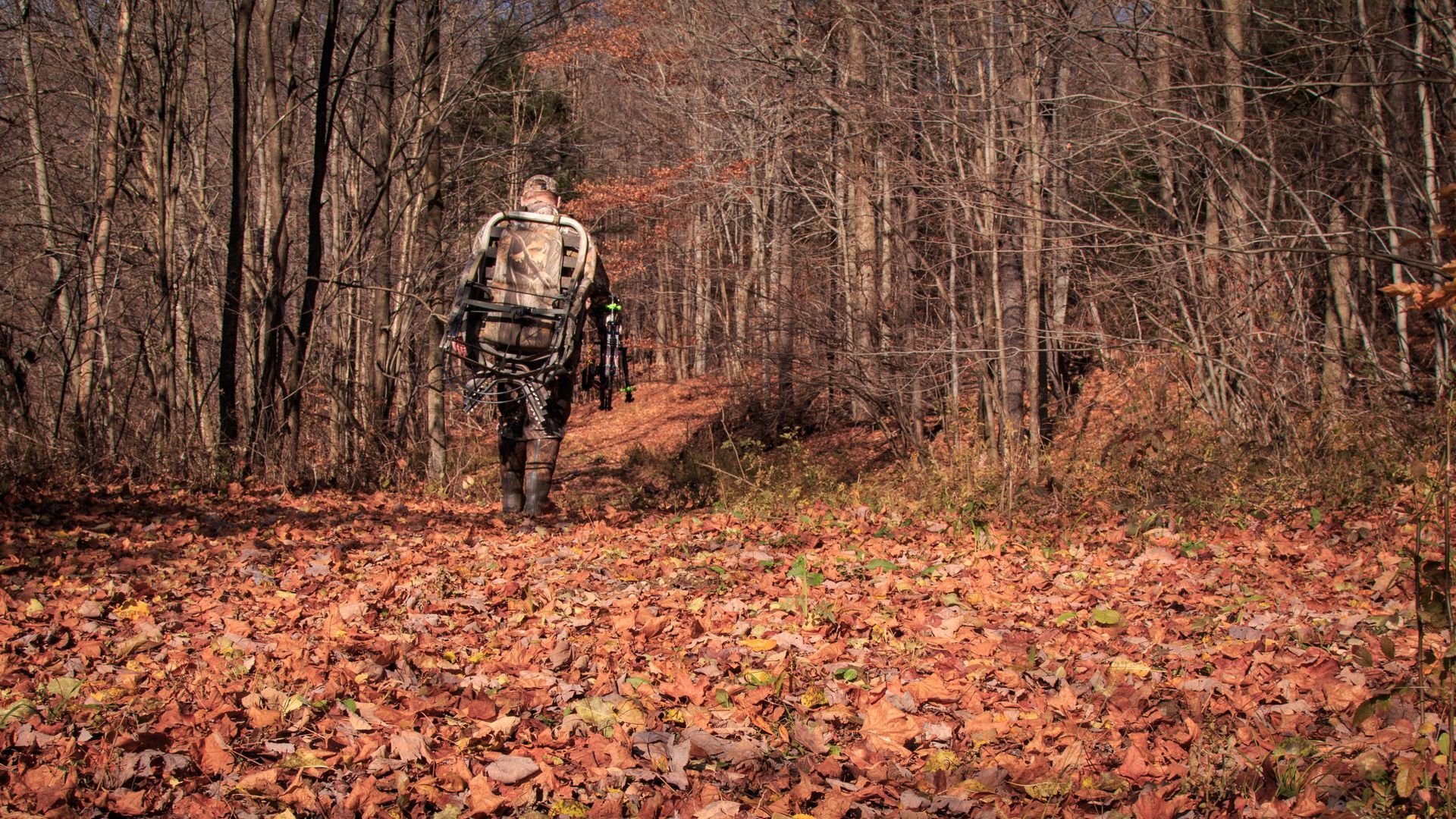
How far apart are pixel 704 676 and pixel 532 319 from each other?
4507 mm

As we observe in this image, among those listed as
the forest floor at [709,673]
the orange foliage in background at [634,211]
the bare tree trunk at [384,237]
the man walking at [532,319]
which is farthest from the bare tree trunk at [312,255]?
the orange foliage in background at [634,211]

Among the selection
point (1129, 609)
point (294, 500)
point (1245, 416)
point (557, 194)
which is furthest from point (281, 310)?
point (1245, 416)

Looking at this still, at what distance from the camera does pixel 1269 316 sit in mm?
9086

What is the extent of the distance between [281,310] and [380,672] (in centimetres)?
630

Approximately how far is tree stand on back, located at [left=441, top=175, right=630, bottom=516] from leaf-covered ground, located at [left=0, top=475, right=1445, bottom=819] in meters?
1.47

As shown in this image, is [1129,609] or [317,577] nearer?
[1129,609]

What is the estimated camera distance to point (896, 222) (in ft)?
39.5

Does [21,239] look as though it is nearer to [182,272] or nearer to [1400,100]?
[182,272]

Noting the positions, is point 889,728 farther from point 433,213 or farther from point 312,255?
point 433,213

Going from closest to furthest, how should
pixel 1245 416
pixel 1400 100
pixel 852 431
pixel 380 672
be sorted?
1. pixel 380 672
2. pixel 1245 416
3. pixel 1400 100
4. pixel 852 431

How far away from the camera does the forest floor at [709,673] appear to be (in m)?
3.22

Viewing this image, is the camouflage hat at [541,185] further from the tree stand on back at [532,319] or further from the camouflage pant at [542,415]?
the camouflage pant at [542,415]

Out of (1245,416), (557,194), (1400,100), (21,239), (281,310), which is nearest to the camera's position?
(557,194)

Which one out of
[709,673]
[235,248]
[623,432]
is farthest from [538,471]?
[623,432]
